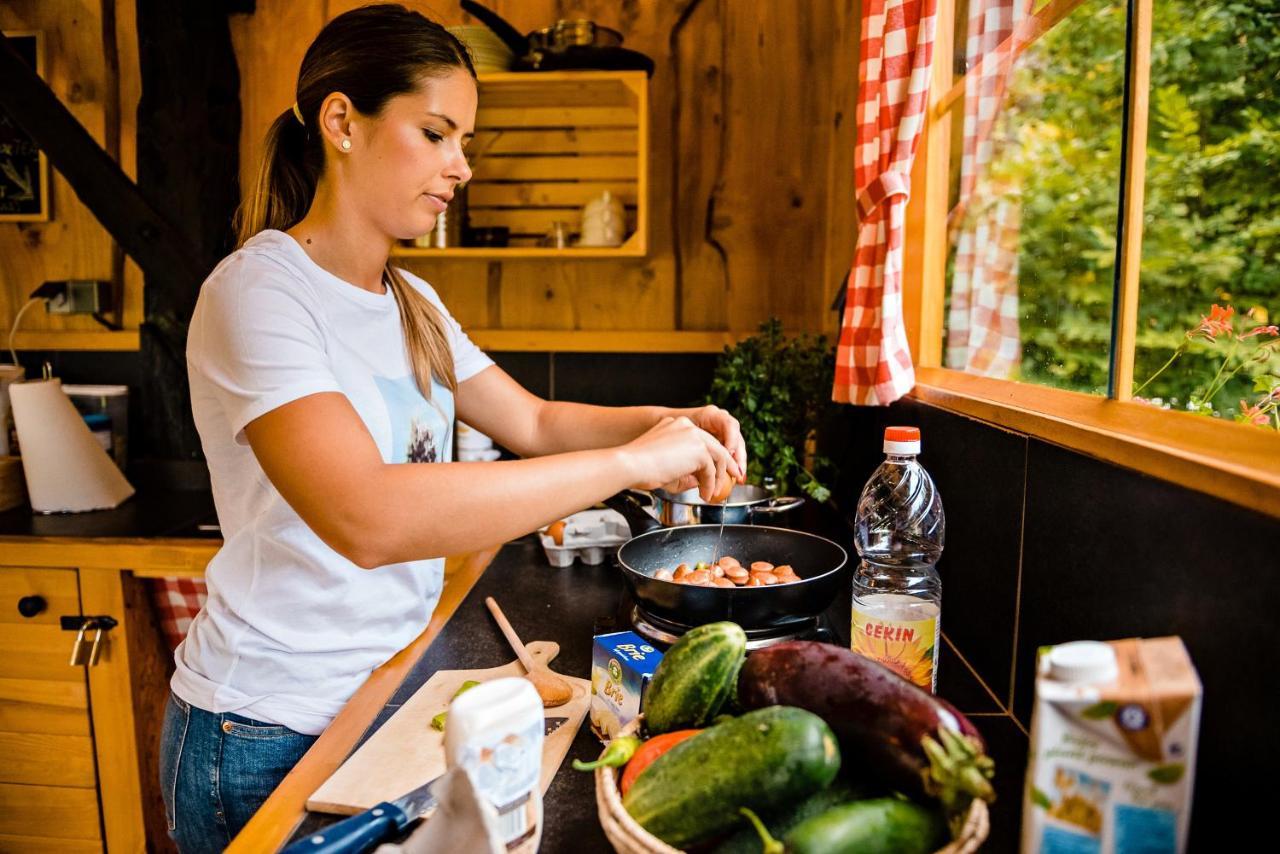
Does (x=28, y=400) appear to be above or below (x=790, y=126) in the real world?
below

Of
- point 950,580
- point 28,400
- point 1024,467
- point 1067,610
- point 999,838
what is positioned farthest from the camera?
point 28,400

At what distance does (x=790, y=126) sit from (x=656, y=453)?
68.4 inches

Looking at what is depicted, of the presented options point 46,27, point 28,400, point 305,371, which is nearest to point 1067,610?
point 305,371

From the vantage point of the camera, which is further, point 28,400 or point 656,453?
point 28,400

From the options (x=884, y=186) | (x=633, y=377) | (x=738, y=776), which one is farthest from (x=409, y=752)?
(x=633, y=377)

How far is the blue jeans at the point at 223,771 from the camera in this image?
110 cm

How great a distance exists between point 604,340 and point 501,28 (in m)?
0.88

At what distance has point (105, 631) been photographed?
1.99 m

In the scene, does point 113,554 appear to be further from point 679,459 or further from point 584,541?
point 679,459

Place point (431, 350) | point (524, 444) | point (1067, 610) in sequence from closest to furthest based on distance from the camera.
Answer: point (1067, 610) → point (431, 350) → point (524, 444)

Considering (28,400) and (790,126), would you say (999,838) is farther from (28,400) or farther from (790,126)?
(28,400)

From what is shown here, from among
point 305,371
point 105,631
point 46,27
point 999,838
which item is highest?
point 46,27

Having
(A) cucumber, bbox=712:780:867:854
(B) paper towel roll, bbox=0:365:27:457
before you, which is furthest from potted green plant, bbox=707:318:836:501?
(B) paper towel roll, bbox=0:365:27:457

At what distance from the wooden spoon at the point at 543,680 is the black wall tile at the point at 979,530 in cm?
52
